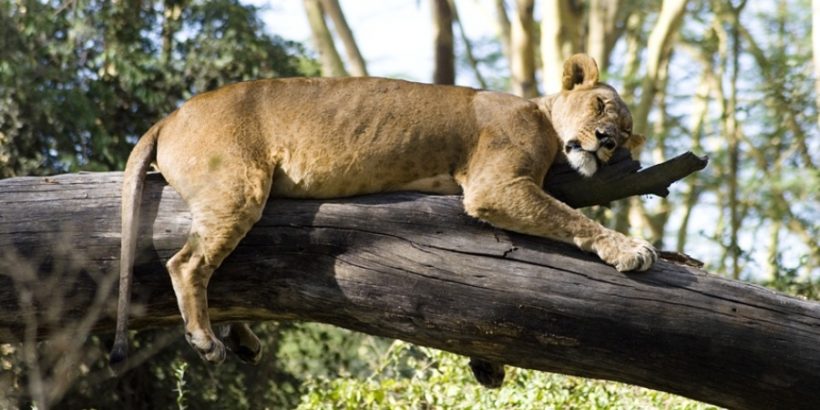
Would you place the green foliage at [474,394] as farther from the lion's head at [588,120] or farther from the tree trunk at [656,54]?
the tree trunk at [656,54]

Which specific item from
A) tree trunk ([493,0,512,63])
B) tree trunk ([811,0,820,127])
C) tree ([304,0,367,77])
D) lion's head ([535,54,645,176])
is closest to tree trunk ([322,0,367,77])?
tree ([304,0,367,77])

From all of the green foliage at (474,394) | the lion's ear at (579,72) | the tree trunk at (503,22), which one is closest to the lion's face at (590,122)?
the lion's ear at (579,72)

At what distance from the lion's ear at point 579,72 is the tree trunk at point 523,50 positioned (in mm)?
6968

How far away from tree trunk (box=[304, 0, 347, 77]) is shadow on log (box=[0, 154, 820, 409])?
7938 mm

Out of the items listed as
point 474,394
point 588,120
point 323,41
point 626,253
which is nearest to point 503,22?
point 323,41

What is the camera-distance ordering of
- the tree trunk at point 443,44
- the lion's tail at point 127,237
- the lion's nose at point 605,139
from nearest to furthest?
1. the lion's tail at point 127,237
2. the lion's nose at point 605,139
3. the tree trunk at point 443,44

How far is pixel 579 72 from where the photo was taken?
618 cm

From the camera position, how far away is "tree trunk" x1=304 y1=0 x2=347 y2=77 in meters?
13.4

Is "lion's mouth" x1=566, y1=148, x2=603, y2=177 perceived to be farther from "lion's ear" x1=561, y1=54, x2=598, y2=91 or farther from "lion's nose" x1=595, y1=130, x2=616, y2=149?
"lion's ear" x1=561, y1=54, x2=598, y2=91

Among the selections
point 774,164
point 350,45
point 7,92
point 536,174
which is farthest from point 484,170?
point 774,164

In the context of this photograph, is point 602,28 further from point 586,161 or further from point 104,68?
point 586,161

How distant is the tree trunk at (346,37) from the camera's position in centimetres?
1380

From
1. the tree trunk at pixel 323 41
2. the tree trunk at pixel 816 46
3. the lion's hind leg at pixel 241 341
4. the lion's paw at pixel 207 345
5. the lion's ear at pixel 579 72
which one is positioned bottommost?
the lion's hind leg at pixel 241 341

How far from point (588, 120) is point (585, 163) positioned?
22cm
